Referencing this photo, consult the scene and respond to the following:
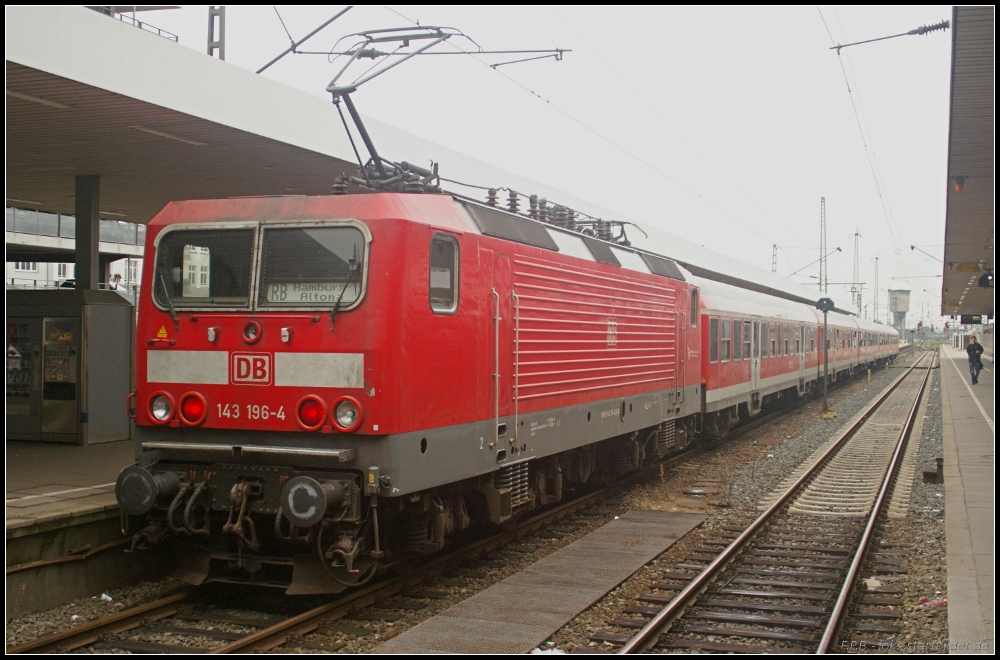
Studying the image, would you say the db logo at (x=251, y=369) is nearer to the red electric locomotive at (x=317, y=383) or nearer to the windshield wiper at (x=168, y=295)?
the red electric locomotive at (x=317, y=383)

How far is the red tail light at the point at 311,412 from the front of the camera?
664 centimetres

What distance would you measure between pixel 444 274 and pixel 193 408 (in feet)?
7.55

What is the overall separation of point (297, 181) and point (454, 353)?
24.6 feet

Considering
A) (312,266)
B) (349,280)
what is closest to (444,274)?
(349,280)

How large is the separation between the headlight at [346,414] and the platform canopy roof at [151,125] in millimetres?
4244

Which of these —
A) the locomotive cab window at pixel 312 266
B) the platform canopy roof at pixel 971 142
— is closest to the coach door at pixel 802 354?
the platform canopy roof at pixel 971 142

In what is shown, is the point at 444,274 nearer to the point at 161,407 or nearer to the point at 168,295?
the point at 168,295

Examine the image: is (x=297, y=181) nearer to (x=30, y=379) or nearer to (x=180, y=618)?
(x=30, y=379)

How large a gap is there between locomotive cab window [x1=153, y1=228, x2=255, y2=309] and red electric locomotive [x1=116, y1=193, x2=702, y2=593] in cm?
1

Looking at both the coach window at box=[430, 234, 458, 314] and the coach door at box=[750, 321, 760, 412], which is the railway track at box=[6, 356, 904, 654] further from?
the coach door at box=[750, 321, 760, 412]

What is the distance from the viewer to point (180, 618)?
6793 mm

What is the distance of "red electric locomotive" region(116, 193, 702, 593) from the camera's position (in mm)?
6613

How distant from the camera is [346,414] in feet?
21.7

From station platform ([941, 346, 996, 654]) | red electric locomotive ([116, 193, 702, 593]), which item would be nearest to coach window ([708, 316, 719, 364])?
station platform ([941, 346, 996, 654])
